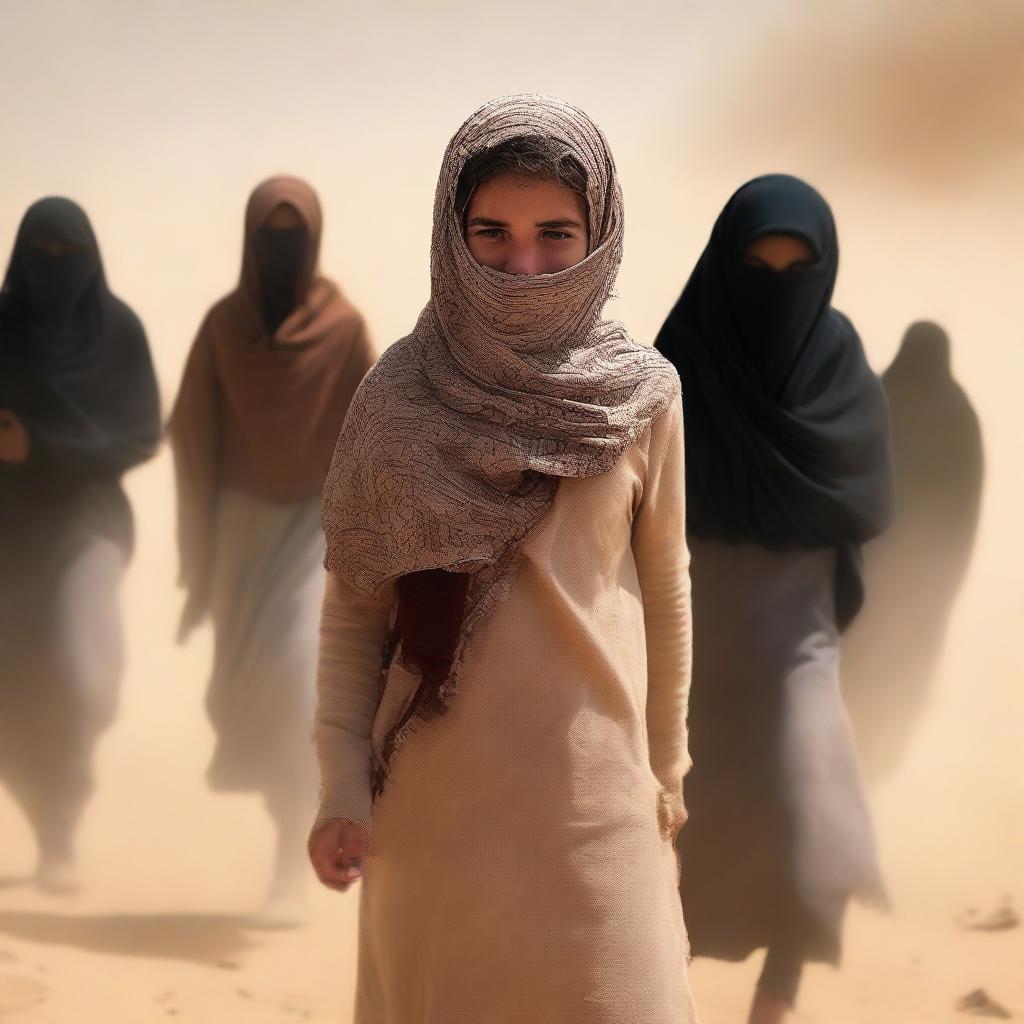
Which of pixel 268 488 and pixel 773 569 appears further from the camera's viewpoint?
pixel 268 488

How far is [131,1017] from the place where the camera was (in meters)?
2.85

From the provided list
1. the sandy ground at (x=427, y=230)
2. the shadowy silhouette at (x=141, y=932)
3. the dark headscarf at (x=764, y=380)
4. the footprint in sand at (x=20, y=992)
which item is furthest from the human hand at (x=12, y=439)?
the dark headscarf at (x=764, y=380)

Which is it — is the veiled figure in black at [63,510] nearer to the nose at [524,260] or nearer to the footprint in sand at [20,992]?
the footprint in sand at [20,992]

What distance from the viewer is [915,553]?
293 centimetres

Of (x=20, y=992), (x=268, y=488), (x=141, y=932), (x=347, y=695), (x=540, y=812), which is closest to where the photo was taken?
(x=540, y=812)

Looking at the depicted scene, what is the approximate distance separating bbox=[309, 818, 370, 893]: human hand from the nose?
567mm

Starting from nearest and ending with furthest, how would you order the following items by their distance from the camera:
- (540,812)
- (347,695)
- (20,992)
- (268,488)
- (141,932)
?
(540,812) → (347,695) → (20,992) → (141,932) → (268,488)

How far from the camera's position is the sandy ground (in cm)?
295

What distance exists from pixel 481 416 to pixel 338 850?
0.45m

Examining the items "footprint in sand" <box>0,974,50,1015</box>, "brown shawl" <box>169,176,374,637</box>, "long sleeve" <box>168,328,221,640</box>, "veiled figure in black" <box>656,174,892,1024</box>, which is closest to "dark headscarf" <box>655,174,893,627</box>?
"veiled figure in black" <box>656,174,892,1024</box>

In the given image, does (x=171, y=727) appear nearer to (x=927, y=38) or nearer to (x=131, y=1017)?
(x=131, y=1017)

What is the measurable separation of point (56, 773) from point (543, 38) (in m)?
1.90

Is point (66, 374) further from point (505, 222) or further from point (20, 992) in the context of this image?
point (505, 222)

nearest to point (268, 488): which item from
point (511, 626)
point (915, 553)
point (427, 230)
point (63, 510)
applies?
point (63, 510)
